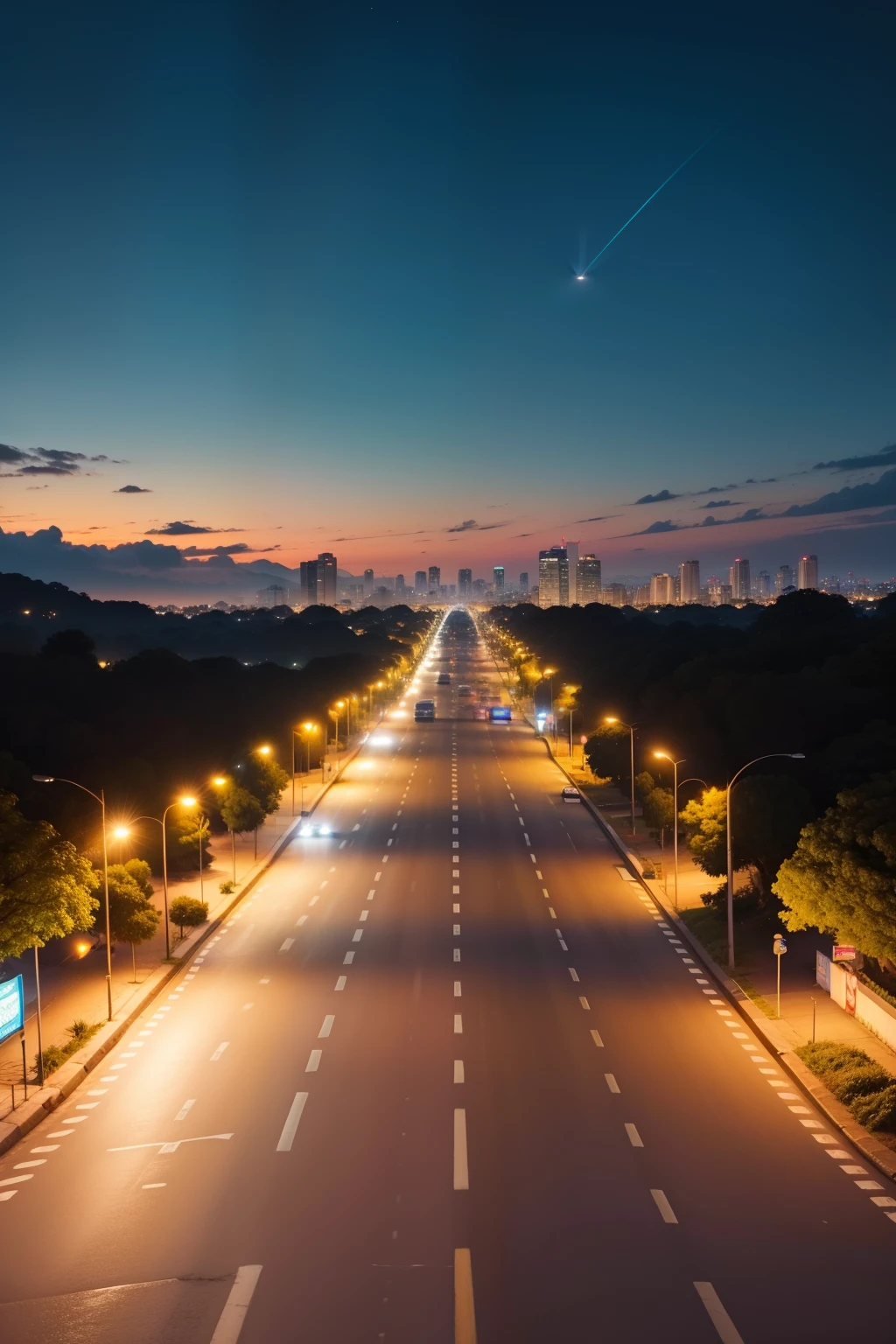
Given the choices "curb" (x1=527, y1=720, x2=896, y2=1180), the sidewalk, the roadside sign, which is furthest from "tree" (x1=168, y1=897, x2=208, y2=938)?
"curb" (x1=527, y1=720, x2=896, y2=1180)

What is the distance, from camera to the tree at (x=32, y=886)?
2356 cm

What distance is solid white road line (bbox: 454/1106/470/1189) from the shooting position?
17438 mm

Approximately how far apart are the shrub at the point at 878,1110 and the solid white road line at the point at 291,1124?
10228 mm

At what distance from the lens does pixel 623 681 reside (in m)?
90.9

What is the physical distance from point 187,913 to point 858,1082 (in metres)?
22.5

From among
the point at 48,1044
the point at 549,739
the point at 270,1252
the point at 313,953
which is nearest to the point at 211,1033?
the point at 48,1044

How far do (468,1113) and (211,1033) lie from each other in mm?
8143

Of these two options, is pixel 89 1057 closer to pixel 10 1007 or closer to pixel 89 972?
pixel 10 1007

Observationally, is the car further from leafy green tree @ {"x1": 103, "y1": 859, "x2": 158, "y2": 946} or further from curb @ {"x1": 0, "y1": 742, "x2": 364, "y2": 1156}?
leafy green tree @ {"x1": 103, "y1": 859, "x2": 158, "y2": 946}

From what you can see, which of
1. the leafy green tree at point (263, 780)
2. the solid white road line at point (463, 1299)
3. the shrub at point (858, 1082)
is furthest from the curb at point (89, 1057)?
the leafy green tree at point (263, 780)

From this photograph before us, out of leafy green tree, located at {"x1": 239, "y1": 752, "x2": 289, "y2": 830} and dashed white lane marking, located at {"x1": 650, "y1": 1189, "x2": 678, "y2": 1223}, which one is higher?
leafy green tree, located at {"x1": 239, "y1": 752, "x2": 289, "y2": 830}

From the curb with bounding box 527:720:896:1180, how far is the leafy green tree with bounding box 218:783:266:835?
21250 mm

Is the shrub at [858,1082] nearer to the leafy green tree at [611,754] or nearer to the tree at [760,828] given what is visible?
the tree at [760,828]

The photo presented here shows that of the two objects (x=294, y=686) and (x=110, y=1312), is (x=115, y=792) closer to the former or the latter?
(x=110, y=1312)
